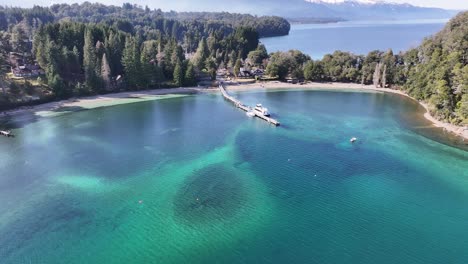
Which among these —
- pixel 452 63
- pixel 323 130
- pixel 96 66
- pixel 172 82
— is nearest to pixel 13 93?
pixel 96 66

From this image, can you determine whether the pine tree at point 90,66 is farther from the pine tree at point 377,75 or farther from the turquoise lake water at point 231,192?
the pine tree at point 377,75

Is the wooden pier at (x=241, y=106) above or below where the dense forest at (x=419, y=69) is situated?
below

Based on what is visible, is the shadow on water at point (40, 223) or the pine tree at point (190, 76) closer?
the shadow on water at point (40, 223)

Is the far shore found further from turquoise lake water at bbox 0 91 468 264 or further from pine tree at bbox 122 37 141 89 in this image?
turquoise lake water at bbox 0 91 468 264

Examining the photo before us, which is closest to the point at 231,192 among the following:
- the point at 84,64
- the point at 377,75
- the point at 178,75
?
the point at 178,75

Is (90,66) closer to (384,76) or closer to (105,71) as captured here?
(105,71)

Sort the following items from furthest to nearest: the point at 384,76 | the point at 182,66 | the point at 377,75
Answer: the point at 182,66, the point at 377,75, the point at 384,76

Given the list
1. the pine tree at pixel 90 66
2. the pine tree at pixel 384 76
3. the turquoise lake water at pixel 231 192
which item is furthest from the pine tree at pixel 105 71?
the pine tree at pixel 384 76
